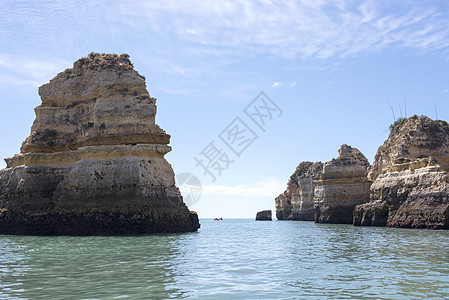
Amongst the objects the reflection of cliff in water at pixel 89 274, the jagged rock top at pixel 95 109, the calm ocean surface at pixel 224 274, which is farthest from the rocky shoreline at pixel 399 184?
the reflection of cliff in water at pixel 89 274

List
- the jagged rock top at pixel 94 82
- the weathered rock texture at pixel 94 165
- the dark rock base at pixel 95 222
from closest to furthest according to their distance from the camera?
the dark rock base at pixel 95 222 → the weathered rock texture at pixel 94 165 → the jagged rock top at pixel 94 82

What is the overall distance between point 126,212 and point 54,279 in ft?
66.2

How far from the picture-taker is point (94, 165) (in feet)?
115

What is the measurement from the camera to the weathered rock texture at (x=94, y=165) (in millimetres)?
33094

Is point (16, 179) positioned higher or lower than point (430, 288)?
higher

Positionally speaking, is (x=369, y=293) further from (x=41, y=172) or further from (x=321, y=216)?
(x=321, y=216)

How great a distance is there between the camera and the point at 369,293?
1045 centimetres

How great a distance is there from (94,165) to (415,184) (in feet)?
93.6

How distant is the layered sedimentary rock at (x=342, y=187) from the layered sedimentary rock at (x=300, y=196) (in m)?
29.5

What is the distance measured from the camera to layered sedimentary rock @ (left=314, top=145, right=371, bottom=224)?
57656 millimetres

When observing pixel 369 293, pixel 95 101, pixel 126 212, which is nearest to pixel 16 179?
pixel 95 101

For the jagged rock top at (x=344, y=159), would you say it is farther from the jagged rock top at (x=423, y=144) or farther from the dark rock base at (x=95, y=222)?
the dark rock base at (x=95, y=222)

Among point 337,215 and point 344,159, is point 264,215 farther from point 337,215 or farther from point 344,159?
point 344,159

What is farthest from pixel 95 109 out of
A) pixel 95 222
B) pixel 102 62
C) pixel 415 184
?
pixel 415 184
